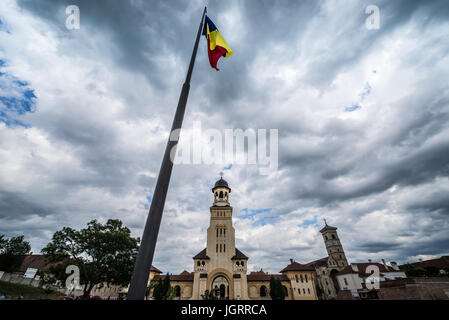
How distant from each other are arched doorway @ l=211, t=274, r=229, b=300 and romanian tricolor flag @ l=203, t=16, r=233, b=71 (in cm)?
4329

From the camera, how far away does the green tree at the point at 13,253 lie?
45441 millimetres

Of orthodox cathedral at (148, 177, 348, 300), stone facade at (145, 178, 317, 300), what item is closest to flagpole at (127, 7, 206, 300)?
orthodox cathedral at (148, 177, 348, 300)

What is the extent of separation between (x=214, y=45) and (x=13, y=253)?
2861 inches

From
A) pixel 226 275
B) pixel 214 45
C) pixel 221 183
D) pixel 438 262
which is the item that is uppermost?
pixel 221 183

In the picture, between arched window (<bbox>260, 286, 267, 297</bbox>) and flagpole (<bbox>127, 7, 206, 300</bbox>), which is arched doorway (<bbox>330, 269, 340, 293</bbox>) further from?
flagpole (<bbox>127, 7, 206, 300</bbox>)

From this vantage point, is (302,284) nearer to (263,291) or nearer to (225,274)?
(263,291)

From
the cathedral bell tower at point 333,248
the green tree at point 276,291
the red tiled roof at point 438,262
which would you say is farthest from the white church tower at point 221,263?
the red tiled roof at point 438,262

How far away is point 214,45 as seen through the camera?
6.81 meters

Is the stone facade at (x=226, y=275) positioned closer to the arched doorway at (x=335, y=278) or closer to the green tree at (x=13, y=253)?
the arched doorway at (x=335, y=278)

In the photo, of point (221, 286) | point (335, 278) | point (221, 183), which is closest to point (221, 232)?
point (221, 286)

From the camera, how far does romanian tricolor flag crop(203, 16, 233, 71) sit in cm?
686

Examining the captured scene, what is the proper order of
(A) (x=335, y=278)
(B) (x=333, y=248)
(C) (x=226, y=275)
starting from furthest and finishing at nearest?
(B) (x=333, y=248), (A) (x=335, y=278), (C) (x=226, y=275)
